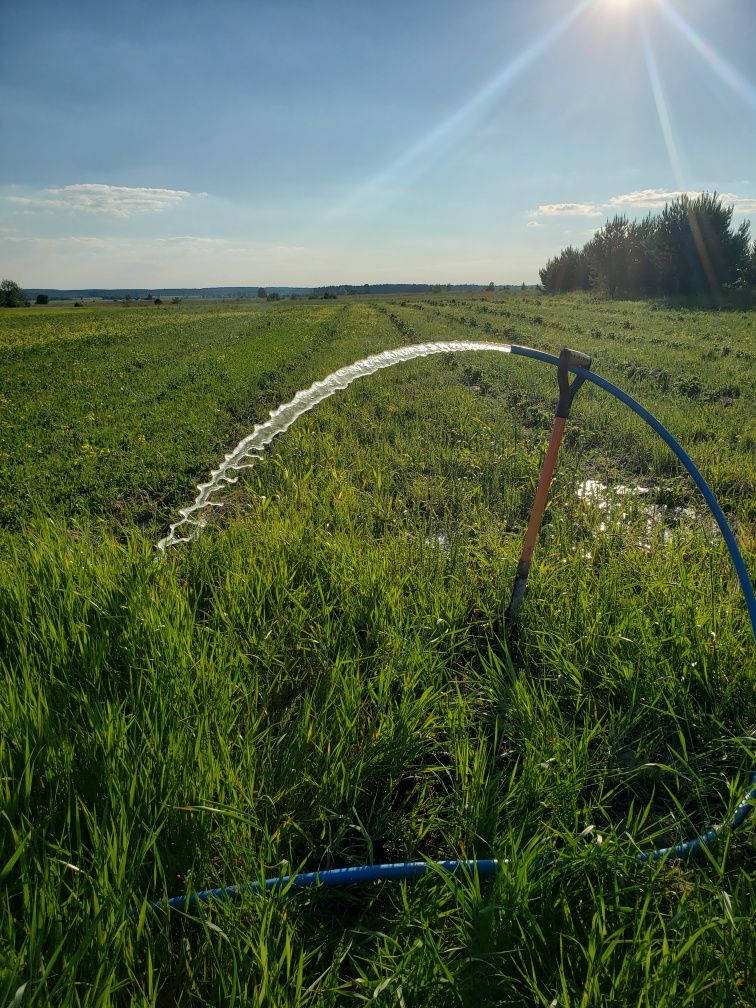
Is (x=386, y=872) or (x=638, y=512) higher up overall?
(x=638, y=512)

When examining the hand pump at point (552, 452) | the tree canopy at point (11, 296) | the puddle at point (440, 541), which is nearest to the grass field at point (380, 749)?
the puddle at point (440, 541)

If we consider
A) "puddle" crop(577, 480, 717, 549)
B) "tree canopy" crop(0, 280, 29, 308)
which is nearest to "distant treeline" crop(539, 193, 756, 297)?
"puddle" crop(577, 480, 717, 549)

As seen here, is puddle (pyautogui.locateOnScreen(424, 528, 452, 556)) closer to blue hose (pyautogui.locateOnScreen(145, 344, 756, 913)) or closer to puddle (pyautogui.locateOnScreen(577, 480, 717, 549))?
puddle (pyautogui.locateOnScreen(577, 480, 717, 549))

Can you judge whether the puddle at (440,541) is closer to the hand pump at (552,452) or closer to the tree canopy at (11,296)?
the hand pump at (552,452)

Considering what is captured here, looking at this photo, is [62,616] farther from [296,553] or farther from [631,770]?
[631,770]

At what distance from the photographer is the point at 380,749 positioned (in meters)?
1.80

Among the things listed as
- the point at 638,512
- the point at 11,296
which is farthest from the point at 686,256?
the point at 11,296

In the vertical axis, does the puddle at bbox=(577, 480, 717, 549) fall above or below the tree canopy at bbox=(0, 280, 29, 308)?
below

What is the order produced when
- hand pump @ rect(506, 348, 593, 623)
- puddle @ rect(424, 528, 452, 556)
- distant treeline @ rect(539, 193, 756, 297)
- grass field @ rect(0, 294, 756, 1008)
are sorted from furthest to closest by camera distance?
distant treeline @ rect(539, 193, 756, 297) → puddle @ rect(424, 528, 452, 556) → hand pump @ rect(506, 348, 593, 623) → grass field @ rect(0, 294, 756, 1008)

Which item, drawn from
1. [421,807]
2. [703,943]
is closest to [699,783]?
[703,943]

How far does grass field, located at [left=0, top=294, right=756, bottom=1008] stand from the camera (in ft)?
3.84

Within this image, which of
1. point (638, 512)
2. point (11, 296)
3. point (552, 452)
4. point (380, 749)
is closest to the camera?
point (380, 749)

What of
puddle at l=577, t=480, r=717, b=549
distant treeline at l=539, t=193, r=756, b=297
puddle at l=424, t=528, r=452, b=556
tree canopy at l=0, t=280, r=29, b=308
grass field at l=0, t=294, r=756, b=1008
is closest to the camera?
grass field at l=0, t=294, r=756, b=1008

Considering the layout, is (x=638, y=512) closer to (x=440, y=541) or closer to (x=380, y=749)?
(x=440, y=541)
